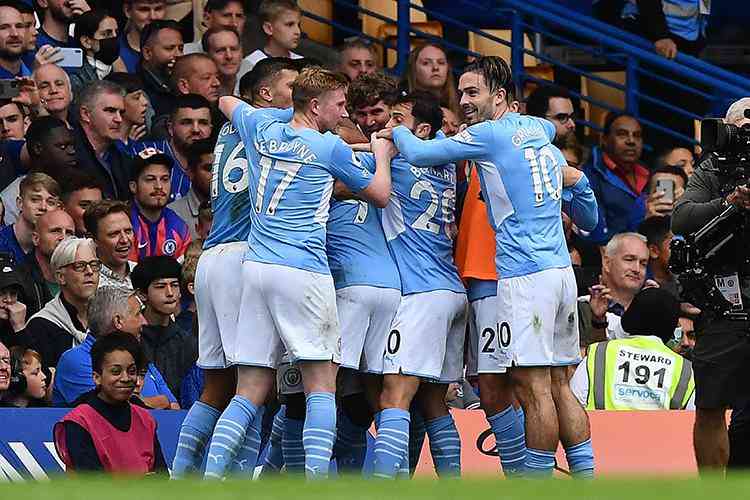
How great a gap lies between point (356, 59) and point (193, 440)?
226 inches

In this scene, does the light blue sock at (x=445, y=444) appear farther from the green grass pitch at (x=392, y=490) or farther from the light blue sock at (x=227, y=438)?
the green grass pitch at (x=392, y=490)

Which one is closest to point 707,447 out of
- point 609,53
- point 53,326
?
point 53,326

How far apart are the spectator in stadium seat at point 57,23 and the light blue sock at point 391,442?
5737 mm

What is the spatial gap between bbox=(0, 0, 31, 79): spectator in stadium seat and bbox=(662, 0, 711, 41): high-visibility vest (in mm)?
6015

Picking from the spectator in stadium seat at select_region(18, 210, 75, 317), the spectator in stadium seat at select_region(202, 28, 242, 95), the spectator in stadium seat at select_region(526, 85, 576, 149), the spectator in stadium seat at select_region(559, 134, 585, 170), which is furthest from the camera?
the spectator in stadium seat at select_region(526, 85, 576, 149)

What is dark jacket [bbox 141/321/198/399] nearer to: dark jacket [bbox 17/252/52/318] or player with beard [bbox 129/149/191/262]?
dark jacket [bbox 17/252/52/318]

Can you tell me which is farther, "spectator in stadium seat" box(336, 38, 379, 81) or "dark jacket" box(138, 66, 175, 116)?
"spectator in stadium seat" box(336, 38, 379, 81)

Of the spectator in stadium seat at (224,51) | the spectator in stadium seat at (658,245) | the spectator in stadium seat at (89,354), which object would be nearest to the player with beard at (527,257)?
the spectator in stadium seat at (89,354)

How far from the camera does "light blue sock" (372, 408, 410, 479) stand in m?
10.7

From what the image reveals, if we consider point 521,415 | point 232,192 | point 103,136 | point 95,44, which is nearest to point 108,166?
point 103,136

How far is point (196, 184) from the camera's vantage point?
14688 mm

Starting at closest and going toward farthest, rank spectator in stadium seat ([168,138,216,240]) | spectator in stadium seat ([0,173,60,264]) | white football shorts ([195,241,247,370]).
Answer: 1. white football shorts ([195,241,247,370])
2. spectator in stadium seat ([0,173,60,264])
3. spectator in stadium seat ([168,138,216,240])

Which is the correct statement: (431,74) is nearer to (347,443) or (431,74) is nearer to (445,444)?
(347,443)

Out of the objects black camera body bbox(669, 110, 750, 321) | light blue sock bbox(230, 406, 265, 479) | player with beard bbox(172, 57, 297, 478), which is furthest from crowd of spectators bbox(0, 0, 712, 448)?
black camera body bbox(669, 110, 750, 321)
